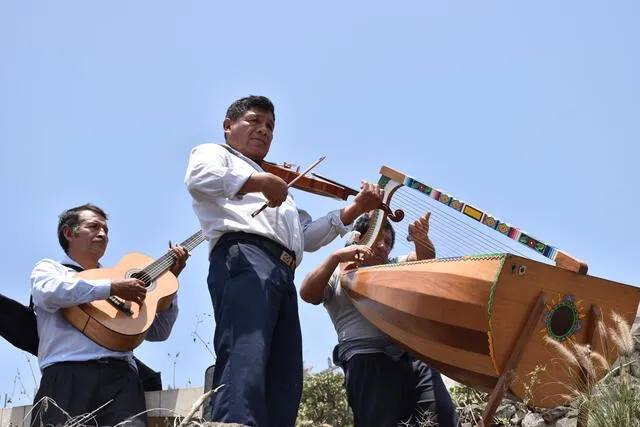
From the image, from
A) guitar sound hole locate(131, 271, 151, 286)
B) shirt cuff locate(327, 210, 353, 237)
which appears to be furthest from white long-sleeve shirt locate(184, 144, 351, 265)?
guitar sound hole locate(131, 271, 151, 286)

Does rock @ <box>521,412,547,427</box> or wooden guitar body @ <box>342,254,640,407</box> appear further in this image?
rock @ <box>521,412,547,427</box>

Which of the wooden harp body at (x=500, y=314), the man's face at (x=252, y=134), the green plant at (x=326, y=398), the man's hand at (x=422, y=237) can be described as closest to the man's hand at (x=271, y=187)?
the man's face at (x=252, y=134)

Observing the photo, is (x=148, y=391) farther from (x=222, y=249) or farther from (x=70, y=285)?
(x=222, y=249)

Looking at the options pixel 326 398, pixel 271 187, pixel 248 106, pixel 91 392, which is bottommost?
pixel 91 392

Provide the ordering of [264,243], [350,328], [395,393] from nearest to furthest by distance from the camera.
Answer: [264,243] → [395,393] → [350,328]

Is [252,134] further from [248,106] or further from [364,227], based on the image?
[364,227]

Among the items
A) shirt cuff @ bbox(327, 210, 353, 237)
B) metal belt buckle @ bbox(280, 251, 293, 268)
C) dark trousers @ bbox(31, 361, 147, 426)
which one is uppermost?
shirt cuff @ bbox(327, 210, 353, 237)

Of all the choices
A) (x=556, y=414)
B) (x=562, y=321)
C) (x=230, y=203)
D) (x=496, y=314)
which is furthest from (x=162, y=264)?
(x=556, y=414)

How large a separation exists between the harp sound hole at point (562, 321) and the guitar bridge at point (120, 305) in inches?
71.0

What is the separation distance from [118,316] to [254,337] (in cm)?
86

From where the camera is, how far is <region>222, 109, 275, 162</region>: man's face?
386cm

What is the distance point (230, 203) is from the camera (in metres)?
3.58

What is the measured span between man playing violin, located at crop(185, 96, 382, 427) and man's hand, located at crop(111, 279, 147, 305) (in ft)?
1.46

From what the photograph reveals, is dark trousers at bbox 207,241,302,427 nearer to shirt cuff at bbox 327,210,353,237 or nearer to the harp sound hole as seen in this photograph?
shirt cuff at bbox 327,210,353,237
